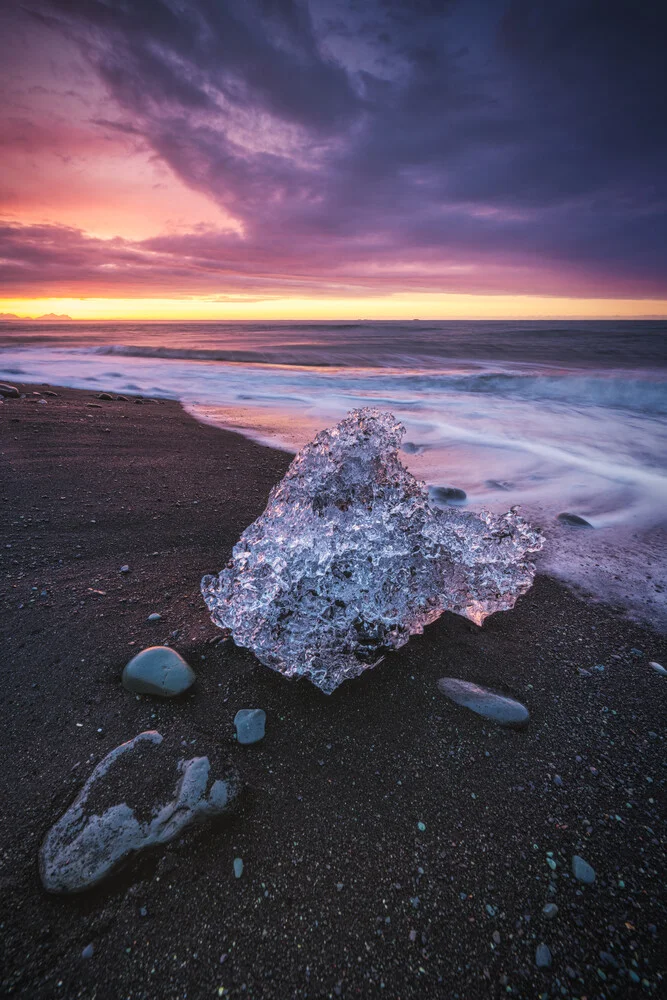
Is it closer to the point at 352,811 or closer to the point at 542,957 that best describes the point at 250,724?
the point at 352,811

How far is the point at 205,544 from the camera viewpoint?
299 centimetres

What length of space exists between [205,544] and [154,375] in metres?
11.1

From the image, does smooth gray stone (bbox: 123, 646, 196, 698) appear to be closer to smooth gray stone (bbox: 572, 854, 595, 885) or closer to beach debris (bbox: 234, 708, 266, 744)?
beach debris (bbox: 234, 708, 266, 744)

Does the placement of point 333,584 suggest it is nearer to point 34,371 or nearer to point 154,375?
point 154,375

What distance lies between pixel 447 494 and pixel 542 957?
3469 mm

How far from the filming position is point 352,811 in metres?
1.45

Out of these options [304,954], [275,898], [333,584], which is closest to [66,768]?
[275,898]

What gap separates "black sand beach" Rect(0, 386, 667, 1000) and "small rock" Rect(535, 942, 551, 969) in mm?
21

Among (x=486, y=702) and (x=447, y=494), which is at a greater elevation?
(x=486, y=702)

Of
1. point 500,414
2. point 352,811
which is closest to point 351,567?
point 352,811

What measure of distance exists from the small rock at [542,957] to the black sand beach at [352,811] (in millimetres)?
21

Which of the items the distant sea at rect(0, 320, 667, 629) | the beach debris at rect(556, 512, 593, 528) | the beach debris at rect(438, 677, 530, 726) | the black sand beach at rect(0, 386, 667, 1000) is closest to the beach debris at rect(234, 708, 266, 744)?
the black sand beach at rect(0, 386, 667, 1000)

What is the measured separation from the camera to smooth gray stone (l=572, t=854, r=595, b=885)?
129 cm

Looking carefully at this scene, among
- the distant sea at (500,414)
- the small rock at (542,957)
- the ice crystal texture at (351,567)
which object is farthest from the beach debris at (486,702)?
the distant sea at (500,414)
